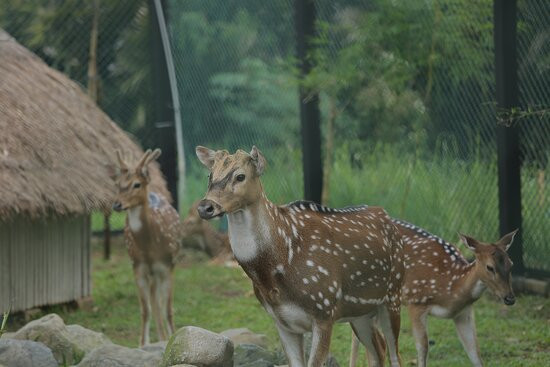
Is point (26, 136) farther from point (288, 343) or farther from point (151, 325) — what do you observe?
point (288, 343)

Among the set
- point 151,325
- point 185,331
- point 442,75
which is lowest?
point 151,325

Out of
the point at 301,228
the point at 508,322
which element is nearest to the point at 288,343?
the point at 301,228

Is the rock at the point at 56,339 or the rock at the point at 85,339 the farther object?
the rock at the point at 85,339

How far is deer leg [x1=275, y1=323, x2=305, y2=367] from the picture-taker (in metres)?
6.23

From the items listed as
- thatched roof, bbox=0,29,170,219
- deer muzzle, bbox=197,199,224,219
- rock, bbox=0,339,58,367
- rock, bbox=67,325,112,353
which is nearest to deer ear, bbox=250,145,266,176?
deer muzzle, bbox=197,199,224,219

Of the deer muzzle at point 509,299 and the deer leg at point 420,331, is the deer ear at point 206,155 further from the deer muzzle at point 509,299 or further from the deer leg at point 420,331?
the deer muzzle at point 509,299

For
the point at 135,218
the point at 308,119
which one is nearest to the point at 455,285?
the point at 135,218

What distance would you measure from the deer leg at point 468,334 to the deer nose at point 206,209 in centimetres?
263

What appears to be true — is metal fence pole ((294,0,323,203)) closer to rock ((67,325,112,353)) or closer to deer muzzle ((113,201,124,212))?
deer muzzle ((113,201,124,212))

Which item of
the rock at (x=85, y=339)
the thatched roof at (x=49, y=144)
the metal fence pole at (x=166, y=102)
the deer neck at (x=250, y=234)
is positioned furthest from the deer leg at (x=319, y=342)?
the metal fence pole at (x=166, y=102)

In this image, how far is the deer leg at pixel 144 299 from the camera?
30.5ft

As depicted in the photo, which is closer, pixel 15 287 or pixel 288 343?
pixel 288 343

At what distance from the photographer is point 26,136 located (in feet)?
33.4

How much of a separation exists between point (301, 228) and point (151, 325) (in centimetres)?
454
